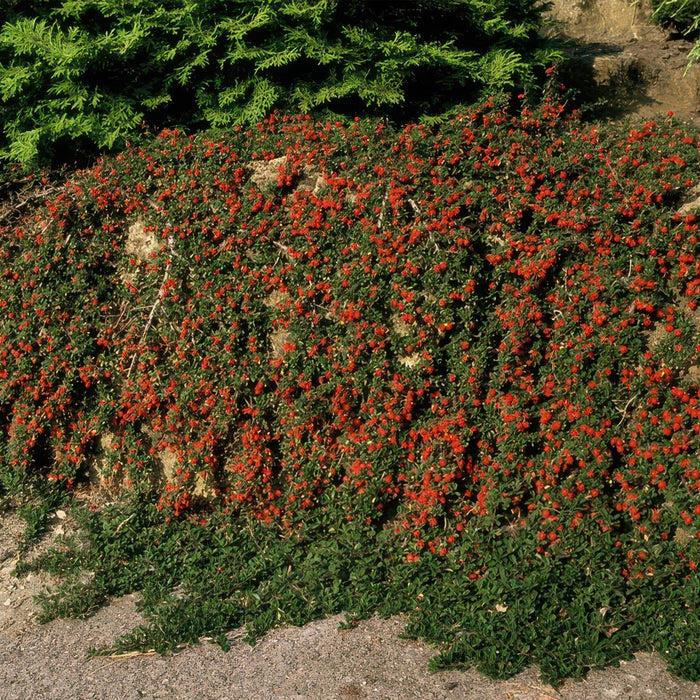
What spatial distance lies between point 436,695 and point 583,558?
3.43ft

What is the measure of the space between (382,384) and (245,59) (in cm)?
294

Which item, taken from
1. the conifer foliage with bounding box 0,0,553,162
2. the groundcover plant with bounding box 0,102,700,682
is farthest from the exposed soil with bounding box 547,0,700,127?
the groundcover plant with bounding box 0,102,700,682

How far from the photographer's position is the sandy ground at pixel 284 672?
335cm

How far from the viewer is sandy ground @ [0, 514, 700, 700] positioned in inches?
132

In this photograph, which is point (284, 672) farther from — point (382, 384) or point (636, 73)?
point (636, 73)

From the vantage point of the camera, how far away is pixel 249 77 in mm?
5648

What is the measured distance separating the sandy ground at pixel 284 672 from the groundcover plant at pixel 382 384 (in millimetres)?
92

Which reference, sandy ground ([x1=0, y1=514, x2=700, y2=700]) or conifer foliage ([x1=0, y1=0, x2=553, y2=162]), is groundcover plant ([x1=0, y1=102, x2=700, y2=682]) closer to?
sandy ground ([x1=0, y1=514, x2=700, y2=700])

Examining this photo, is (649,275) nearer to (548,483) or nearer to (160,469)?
(548,483)

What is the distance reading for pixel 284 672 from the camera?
142 inches

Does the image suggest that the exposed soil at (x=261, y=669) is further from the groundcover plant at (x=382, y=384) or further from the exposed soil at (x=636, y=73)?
the exposed soil at (x=636, y=73)

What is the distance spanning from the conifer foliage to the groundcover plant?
462mm

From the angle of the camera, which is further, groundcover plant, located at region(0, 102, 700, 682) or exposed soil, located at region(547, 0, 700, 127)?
exposed soil, located at region(547, 0, 700, 127)

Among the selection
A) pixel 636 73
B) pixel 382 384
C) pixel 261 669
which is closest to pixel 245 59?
pixel 382 384
